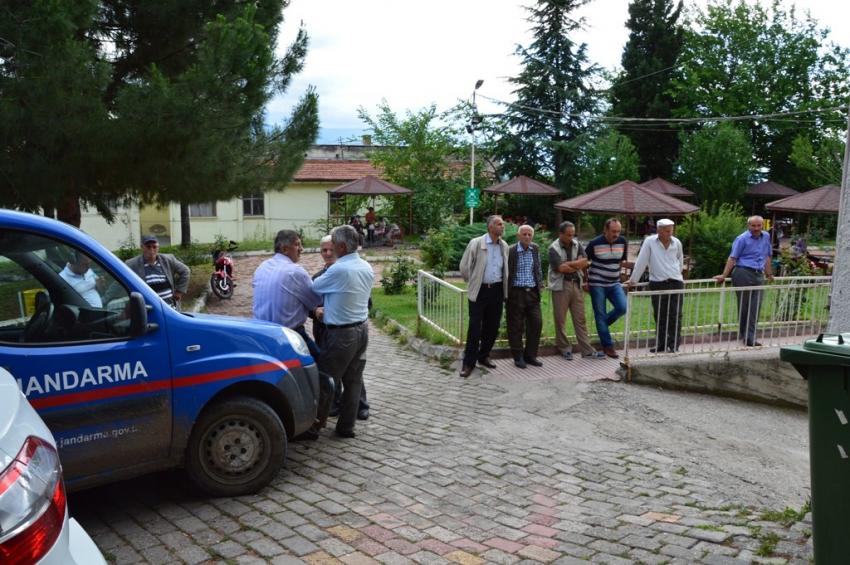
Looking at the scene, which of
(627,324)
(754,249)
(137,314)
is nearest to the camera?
(137,314)

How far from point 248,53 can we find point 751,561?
33.9 ft

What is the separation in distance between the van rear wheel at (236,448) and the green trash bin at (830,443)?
3397 millimetres

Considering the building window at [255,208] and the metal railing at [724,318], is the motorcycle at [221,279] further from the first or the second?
the building window at [255,208]

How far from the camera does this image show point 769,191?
3484 cm

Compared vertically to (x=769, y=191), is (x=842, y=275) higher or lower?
lower

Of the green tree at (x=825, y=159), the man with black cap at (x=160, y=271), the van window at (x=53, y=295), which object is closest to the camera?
the van window at (x=53, y=295)

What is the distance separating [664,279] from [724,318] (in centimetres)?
104

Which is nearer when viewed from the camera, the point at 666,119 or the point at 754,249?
the point at 754,249

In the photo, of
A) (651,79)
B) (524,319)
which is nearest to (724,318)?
(524,319)

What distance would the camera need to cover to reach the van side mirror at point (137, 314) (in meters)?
4.36

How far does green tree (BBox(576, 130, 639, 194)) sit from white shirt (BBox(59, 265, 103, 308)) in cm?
2820

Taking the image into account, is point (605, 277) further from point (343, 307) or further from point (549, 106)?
point (549, 106)

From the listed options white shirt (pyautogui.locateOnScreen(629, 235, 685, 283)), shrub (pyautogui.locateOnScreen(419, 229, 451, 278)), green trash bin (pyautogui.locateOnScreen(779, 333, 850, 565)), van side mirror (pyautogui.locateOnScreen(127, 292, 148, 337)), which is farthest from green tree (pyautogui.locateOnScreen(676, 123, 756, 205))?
van side mirror (pyautogui.locateOnScreen(127, 292, 148, 337))

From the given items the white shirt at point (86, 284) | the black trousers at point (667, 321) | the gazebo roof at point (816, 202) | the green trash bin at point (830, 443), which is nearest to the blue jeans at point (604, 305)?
the black trousers at point (667, 321)
